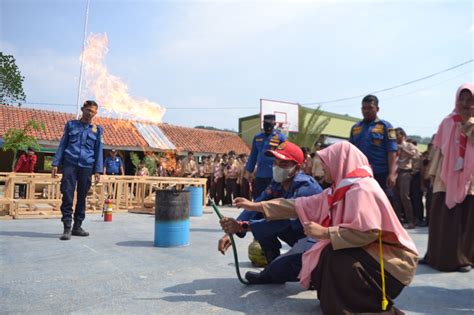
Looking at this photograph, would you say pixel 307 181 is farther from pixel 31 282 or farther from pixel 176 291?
pixel 31 282

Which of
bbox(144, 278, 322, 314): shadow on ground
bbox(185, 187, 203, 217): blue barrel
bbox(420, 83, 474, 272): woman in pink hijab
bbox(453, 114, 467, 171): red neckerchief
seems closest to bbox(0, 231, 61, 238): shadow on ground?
bbox(144, 278, 322, 314): shadow on ground

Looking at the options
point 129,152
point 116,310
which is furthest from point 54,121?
point 116,310

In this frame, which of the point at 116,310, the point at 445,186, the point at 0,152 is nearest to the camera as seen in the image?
the point at 116,310

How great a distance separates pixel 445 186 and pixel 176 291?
331 centimetres

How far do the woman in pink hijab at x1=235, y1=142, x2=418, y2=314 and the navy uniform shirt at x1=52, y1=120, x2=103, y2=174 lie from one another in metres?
4.50

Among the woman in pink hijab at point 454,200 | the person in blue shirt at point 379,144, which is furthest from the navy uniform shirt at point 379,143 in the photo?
the woman in pink hijab at point 454,200

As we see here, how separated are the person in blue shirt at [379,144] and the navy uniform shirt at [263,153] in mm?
1307

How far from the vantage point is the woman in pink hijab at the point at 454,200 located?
430 centimetres

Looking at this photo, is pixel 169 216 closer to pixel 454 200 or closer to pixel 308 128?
pixel 454 200

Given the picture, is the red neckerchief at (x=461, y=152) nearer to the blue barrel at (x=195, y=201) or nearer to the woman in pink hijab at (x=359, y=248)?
the woman in pink hijab at (x=359, y=248)

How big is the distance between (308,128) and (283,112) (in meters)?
3.32

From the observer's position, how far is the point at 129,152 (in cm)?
2294

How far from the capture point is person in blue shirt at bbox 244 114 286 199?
19.9 feet

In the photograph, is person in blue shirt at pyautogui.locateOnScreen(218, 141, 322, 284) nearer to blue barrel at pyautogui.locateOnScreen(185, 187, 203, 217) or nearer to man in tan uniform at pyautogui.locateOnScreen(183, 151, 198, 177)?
blue barrel at pyautogui.locateOnScreen(185, 187, 203, 217)
